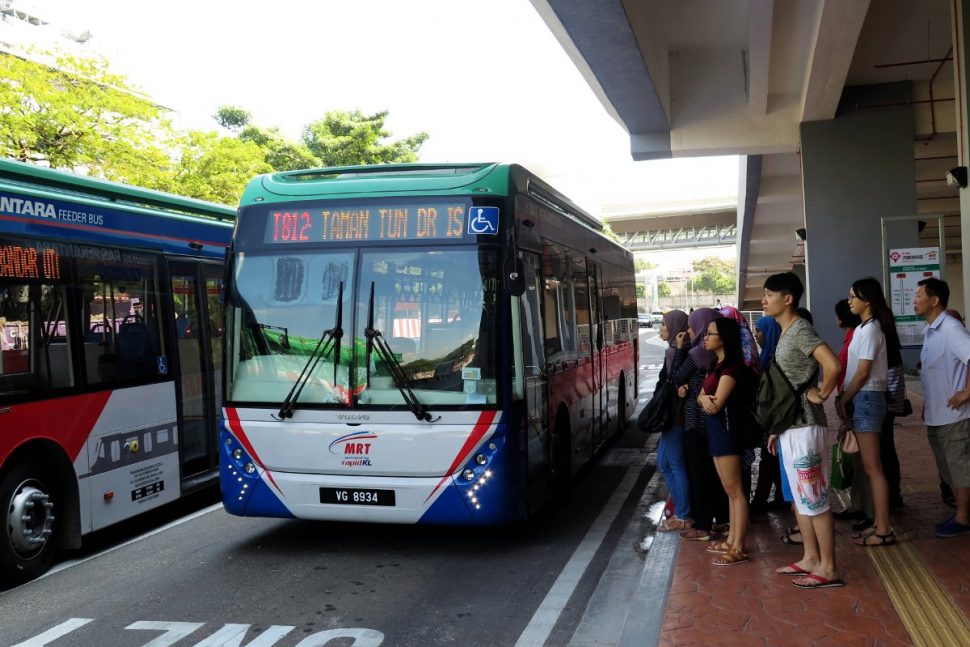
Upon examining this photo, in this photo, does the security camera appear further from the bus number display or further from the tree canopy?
the tree canopy

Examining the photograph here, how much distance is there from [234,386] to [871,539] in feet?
15.9

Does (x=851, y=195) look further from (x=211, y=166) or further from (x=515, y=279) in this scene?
(x=211, y=166)

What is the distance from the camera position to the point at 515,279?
6.57 metres

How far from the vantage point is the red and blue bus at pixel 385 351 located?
21.2 feet

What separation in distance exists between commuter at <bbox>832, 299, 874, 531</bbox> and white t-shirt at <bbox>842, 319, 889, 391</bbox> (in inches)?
7.9

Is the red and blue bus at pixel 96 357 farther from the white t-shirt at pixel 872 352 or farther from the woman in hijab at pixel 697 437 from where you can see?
the white t-shirt at pixel 872 352

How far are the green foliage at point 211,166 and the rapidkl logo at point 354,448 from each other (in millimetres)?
19794

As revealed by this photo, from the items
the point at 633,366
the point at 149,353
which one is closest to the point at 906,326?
the point at 633,366

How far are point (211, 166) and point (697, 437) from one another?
877 inches

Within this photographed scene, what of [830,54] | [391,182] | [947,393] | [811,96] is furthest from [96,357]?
[811,96]

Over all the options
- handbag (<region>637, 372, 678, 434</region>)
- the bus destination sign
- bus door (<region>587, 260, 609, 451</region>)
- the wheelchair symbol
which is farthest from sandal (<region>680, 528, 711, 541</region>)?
bus door (<region>587, 260, 609, 451</region>)

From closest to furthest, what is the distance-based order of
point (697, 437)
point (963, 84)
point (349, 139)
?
point (697, 437)
point (963, 84)
point (349, 139)

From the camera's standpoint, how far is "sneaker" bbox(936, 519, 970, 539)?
6309 mm

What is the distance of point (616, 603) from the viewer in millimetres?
5586
